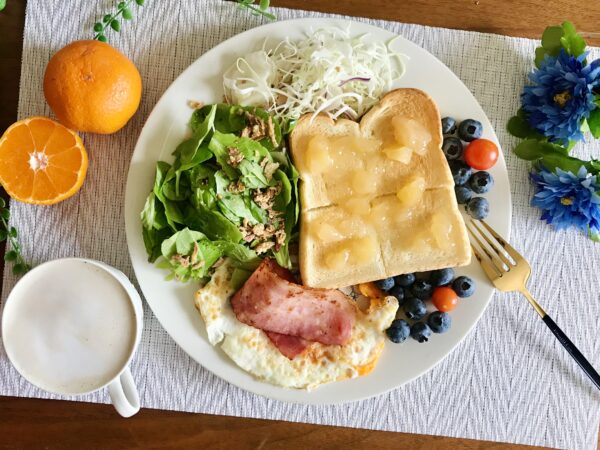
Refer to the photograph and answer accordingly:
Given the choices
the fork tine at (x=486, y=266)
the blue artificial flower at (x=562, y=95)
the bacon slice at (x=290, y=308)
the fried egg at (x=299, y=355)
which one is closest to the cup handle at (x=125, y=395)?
the fried egg at (x=299, y=355)

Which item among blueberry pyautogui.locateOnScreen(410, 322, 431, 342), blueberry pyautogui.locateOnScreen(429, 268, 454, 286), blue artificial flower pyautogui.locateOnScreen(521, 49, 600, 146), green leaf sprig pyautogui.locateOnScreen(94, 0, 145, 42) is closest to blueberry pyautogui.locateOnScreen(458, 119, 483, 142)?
blue artificial flower pyautogui.locateOnScreen(521, 49, 600, 146)

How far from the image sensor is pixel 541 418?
222 centimetres

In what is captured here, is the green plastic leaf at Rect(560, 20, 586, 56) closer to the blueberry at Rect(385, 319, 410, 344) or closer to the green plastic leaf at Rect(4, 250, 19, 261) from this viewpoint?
the blueberry at Rect(385, 319, 410, 344)

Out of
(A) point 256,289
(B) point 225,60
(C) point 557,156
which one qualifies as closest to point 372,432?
(A) point 256,289

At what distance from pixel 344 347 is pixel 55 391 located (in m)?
1.04

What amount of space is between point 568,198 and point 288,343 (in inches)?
47.2

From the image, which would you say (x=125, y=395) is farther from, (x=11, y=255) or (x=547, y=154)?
(x=547, y=154)

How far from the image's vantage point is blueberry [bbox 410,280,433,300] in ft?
6.66

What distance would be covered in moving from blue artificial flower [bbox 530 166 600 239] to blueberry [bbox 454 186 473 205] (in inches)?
11.6

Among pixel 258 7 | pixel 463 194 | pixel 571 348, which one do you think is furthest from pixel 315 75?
pixel 571 348

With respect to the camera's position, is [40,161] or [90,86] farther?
[40,161]

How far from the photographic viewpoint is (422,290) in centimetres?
203

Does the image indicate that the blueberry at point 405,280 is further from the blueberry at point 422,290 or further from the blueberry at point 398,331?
the blueberry at point 398,331

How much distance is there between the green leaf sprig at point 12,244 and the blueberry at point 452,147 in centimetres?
169
